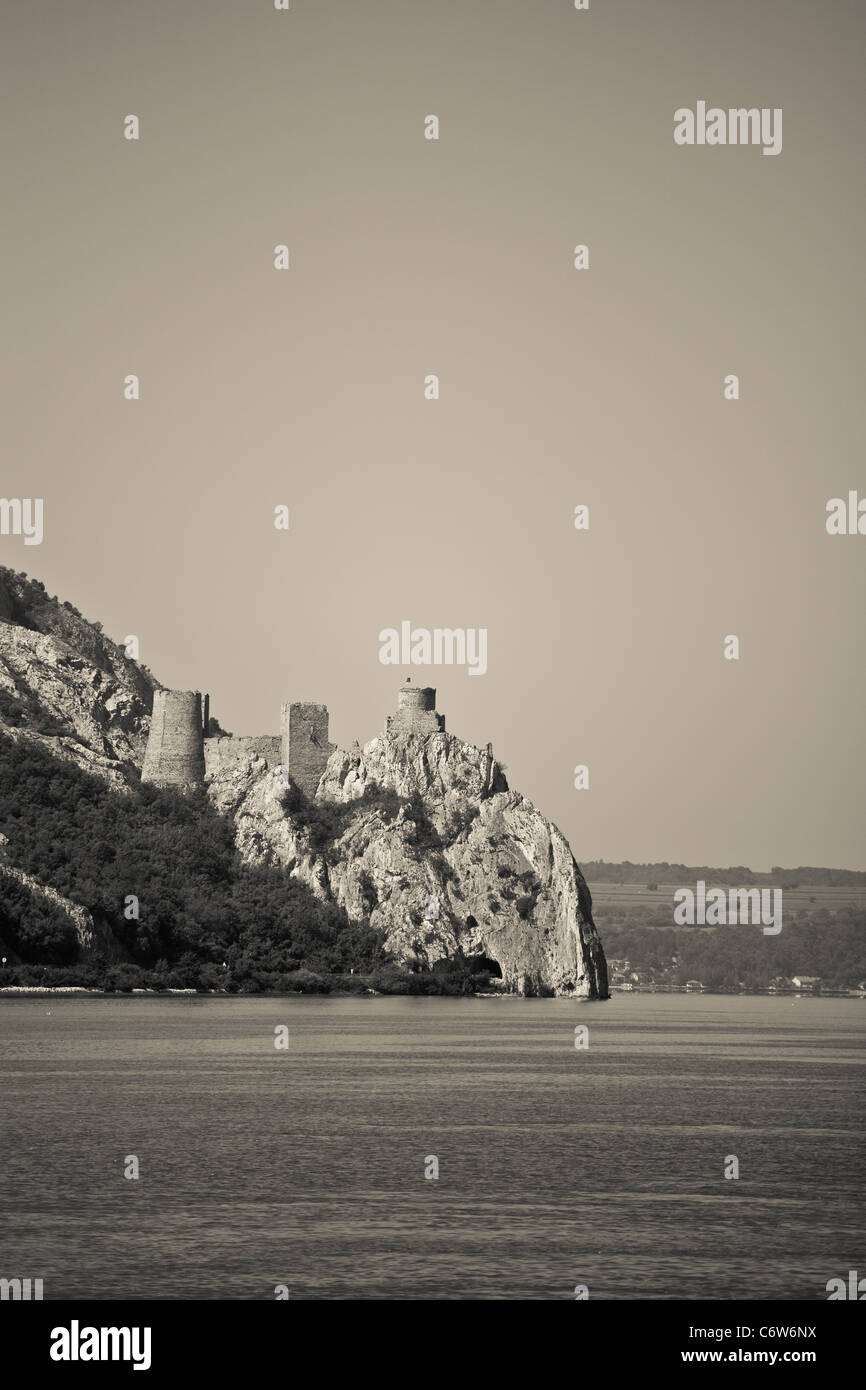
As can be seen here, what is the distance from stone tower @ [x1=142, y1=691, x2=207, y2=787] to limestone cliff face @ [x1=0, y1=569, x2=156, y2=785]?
9.07 ft

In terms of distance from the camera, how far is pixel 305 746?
12925cm

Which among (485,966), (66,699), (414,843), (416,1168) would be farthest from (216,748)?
(416,1168)

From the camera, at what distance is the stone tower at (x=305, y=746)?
5059 inches

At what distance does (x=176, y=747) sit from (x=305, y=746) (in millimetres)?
9008

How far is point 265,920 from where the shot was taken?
12319 centimetres

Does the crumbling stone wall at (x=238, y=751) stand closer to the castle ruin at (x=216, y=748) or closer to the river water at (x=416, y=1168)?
the castle ruin at (x=216, y=748)

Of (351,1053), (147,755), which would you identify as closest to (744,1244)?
(351,1053)

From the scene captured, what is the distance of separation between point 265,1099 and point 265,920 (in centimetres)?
6591

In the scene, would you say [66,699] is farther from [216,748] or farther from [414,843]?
[414,843]

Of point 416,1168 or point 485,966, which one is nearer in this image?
point 416,1168

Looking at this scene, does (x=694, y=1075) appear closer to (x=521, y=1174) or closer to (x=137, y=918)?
(x=521, y=1174)

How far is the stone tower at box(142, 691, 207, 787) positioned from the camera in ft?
422

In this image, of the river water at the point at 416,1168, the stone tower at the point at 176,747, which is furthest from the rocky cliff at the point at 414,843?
the river water at the point at 416,1168

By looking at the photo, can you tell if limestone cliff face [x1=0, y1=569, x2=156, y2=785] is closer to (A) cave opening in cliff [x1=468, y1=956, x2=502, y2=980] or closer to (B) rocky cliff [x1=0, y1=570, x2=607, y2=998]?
(B) rocky cliff [x1=0, y1=570, x2=607, y2=998]
